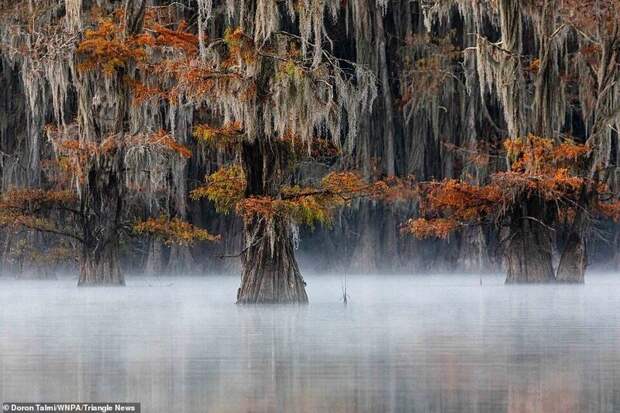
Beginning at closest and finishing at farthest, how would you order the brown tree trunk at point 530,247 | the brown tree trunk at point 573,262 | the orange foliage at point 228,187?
the orange foliage at point 228,187
the brown tree trunk at point 530,247
the brown tree trunk at point 573,262

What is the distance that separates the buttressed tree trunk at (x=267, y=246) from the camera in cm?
1867

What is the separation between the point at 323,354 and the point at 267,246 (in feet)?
25.8

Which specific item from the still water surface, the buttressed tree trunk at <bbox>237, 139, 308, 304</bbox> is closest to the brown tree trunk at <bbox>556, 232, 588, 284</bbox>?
the still water surface

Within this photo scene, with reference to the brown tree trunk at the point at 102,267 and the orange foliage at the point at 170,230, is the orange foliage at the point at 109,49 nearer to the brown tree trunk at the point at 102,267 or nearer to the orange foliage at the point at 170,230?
the orange foliage at the point at 170,230

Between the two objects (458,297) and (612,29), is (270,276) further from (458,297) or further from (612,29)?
(612,29)

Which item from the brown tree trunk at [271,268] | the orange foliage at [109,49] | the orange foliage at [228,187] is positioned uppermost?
the orange foliage at [109,49]

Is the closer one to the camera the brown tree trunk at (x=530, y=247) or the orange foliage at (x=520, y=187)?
the orange foliage at (x=520, y=187)

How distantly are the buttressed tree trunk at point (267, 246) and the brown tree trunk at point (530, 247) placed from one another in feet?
22.6

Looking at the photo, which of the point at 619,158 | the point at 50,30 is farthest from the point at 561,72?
the point at 50,30

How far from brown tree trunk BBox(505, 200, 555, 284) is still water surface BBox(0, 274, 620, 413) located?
374 centimetres

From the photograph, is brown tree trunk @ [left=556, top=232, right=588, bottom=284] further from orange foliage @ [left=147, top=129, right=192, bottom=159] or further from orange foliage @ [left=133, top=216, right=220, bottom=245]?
orange foliage @ [left=147, top=129, right=192, bottom=159]

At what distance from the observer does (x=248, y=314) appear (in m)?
16.7

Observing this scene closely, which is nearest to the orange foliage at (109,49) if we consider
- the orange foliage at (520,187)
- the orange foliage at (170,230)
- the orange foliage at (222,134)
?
the orange foliage at (170,230)

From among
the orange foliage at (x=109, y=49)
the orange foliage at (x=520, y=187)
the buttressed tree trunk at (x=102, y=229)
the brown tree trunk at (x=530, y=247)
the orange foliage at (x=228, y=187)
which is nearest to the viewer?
the orange foliage at (x=228, y=187)
